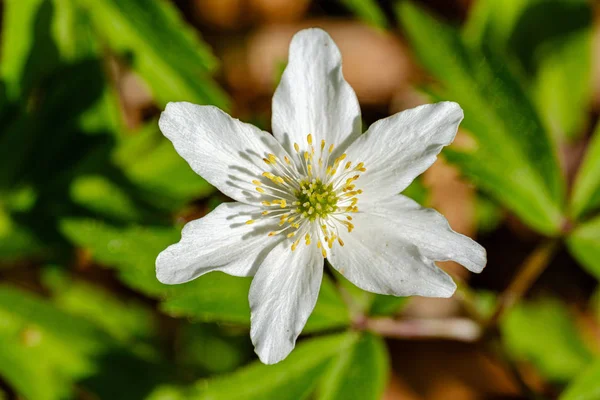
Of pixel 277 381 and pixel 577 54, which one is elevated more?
pixel 577 54

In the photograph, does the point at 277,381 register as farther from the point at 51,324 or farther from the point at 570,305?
the point at 570,305

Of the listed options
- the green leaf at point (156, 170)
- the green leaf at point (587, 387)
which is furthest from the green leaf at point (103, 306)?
the green leaf at point (587, 387)

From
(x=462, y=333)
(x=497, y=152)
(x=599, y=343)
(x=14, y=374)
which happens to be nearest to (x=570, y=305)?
(x=599, y=343)

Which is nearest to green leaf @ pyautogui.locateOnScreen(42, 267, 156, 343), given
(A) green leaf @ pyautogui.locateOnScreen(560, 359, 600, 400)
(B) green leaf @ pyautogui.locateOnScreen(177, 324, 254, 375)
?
(B) green leaf @ pyautogui.locateOnScreen(177, 324, 254, 375)

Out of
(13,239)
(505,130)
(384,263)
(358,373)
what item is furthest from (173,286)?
(505,130)

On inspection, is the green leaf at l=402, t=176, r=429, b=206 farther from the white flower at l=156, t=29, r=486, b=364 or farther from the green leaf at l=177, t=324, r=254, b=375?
the green leaf at l=177, t=324, r=254, b=375

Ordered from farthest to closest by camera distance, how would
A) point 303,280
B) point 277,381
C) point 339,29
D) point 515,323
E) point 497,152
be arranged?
point 339,29, point 515,323, point 497,152, point 277,381, point 303,280

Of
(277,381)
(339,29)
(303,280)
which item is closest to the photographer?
(303,280)
